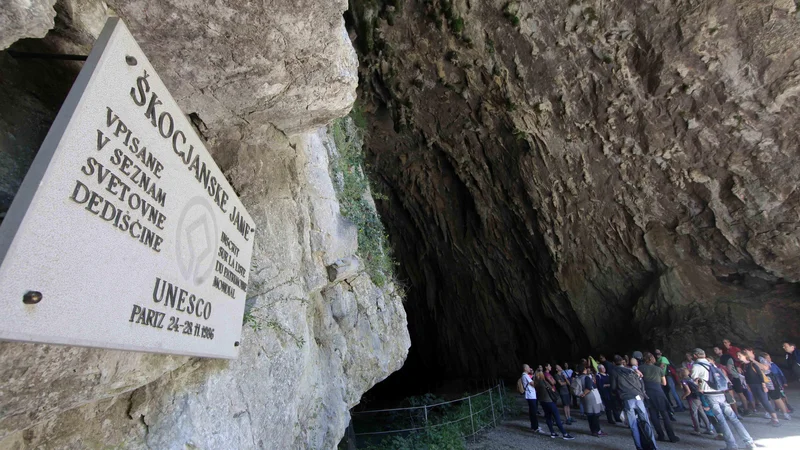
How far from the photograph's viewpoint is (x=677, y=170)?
11.1m

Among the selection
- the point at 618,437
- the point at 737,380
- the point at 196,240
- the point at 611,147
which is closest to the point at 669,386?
the point at 737,380

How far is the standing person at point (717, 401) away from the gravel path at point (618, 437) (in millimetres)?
522

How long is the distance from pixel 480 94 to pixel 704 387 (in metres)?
9.07

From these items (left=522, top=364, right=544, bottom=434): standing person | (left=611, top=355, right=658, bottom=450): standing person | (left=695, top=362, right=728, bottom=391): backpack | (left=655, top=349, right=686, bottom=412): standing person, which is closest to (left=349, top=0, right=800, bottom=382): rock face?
(left=655, top=349, right=686, bottom=412): standing person

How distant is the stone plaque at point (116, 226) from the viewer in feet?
3.67

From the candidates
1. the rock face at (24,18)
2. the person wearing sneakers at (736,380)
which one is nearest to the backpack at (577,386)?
the person wearing sneakers at (736,380)

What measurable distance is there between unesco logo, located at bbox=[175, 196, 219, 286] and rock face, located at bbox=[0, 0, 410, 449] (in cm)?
46

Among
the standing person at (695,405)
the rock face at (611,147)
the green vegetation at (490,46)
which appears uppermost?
the green vegetation at (490,46)

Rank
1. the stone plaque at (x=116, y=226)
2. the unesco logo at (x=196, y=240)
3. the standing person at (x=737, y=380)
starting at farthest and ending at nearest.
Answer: the standing person at (x=737, y=380), the unesco logo at (x=196, y=240), the stone plaque at (x=116, y=226)

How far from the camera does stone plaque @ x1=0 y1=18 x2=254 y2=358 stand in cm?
112

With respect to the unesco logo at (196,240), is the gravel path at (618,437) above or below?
below

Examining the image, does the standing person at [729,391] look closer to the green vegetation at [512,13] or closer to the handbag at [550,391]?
the handbag at [550,391]

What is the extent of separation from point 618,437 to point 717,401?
219cm

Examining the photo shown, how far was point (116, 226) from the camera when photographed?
1.44 meters
